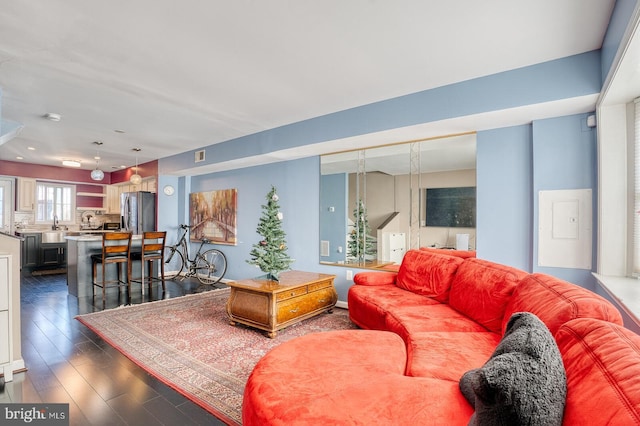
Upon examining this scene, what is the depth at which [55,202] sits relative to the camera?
26.7 feet

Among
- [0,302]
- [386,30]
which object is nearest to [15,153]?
[0,302]

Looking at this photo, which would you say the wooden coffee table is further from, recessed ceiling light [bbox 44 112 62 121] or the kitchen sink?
the kitchen sink

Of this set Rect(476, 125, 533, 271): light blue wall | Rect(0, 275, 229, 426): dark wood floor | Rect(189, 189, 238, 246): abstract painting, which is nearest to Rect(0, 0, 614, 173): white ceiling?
Rect(476, 125, 533, 271): light blue wall

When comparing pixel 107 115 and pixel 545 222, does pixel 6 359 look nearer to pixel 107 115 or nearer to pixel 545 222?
pixel 107 115

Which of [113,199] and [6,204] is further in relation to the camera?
[113,199]

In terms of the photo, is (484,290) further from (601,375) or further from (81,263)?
(81,263)

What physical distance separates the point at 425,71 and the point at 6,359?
4090 millimetres

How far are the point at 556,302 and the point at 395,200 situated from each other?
2.52 meters

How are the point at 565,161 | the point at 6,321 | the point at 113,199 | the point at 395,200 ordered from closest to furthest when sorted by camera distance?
the point at 6,321, the point at 565,161, the point at 395,200, the point at 113,199

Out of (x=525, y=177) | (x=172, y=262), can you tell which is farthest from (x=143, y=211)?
(x=525, y=177)

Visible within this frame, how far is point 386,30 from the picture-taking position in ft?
7.26

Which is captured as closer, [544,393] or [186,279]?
[544,393]

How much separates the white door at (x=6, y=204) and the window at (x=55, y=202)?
50 centimetres

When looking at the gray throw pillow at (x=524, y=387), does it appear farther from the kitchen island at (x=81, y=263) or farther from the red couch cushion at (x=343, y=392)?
the kitchen island at (x=81, y=263)
